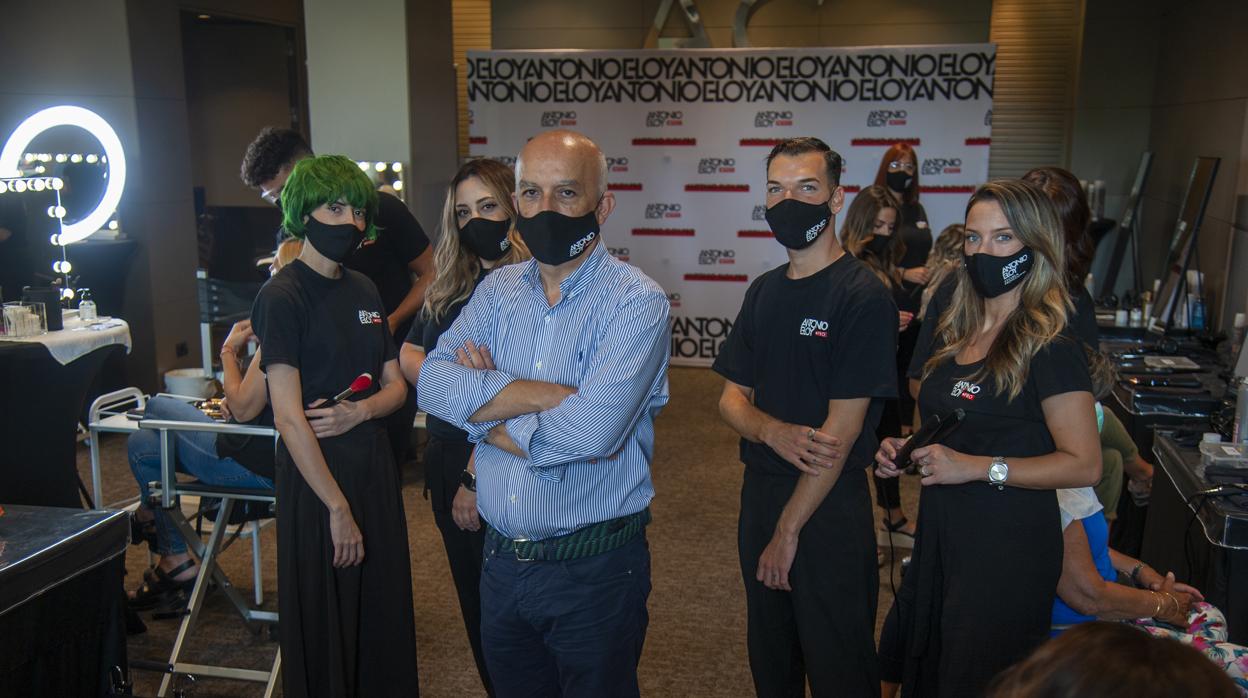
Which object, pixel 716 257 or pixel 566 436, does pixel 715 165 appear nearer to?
pixel 716 257

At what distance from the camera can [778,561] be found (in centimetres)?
234

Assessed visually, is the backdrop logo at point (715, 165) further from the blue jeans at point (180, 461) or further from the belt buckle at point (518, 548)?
the belt buckle at point (518, 548)

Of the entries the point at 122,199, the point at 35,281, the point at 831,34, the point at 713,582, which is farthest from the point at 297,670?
the point at 831,34

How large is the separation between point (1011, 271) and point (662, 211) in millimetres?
5752

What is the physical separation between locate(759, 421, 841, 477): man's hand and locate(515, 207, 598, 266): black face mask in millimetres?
651

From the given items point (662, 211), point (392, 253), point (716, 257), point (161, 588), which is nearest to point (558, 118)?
point (662, 211)

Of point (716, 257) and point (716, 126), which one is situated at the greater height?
point (716, 126)

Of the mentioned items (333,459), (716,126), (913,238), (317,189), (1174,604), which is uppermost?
(716,126)

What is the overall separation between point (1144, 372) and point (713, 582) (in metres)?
1.97

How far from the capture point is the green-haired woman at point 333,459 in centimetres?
254

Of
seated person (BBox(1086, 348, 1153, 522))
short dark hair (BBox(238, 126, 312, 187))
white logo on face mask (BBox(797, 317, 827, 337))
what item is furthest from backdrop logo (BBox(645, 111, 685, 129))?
white logo on face mask (BBox(797, 317, 827, 337))

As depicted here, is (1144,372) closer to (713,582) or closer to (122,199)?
(713,582)

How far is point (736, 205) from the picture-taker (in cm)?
775

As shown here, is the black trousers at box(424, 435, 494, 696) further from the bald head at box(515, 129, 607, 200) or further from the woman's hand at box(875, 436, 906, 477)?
the woman's hand at box(875, 436, 906, 477)
